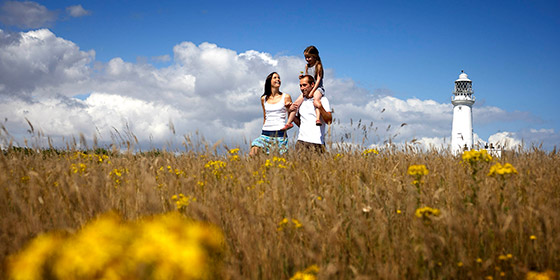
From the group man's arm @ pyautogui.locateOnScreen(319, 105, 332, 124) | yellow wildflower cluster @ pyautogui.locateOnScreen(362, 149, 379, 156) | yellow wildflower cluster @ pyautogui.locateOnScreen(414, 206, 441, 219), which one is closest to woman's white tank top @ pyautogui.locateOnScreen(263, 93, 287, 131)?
man's arm @ pyautogui.locateOnScreen(319, 105, 332, 124)

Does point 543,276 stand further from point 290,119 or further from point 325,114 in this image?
point 290,119

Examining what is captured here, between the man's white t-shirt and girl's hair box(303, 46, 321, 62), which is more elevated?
girl's hair box(303, 46, 321, 62)

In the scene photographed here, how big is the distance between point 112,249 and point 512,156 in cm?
557

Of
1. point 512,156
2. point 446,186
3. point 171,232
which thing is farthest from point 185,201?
point 512,156

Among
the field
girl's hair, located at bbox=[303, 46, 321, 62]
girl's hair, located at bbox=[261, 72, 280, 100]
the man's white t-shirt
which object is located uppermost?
girl's hair, located at bbox=[303, 46, 321, 62]

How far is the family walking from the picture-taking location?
6617mm

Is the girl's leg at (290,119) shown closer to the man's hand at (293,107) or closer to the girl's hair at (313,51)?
the man's hand at (293,107)

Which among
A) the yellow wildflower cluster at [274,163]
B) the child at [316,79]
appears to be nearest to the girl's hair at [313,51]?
the child at [316,79]

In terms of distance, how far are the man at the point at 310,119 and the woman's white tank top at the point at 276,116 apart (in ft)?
1.51

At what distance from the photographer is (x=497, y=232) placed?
2.20 m

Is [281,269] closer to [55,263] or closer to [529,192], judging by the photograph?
[55,263]

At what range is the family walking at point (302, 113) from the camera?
662 cm

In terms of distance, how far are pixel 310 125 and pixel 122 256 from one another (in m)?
5.39

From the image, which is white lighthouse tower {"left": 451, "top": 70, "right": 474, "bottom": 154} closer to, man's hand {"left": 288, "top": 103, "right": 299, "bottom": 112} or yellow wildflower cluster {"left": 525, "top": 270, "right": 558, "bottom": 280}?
man's hand {"left": 288, "top": 103, "right": 299, "bottom": 112}
